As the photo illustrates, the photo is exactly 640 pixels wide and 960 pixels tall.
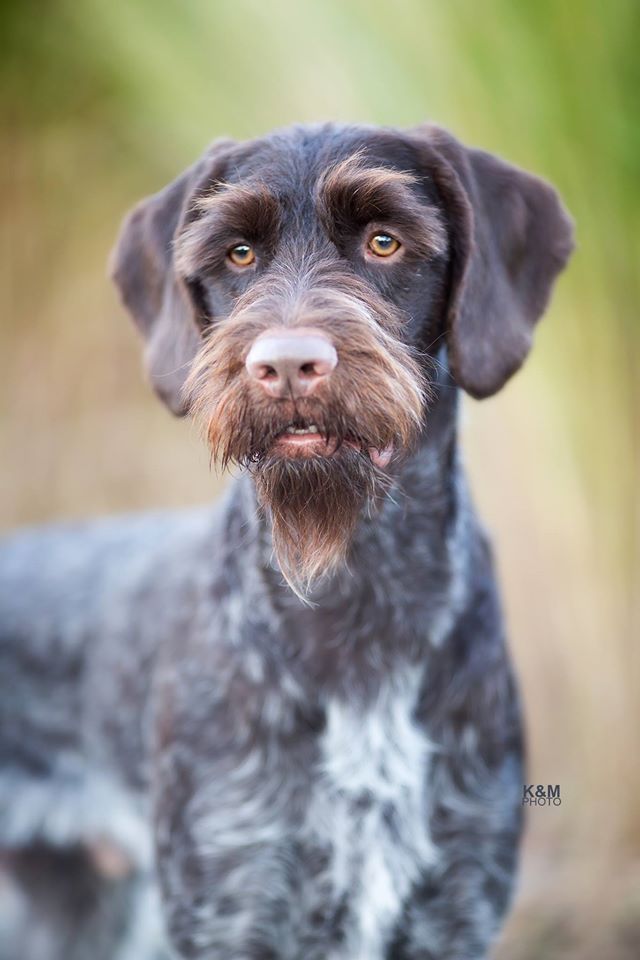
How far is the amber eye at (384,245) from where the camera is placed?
2555 millimetres

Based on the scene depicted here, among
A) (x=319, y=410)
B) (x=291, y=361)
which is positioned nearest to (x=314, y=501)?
(x=319, y=410)

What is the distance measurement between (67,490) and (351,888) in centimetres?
439

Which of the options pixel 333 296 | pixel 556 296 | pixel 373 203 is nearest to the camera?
pixel 333 296

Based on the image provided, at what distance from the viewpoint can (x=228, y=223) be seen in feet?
8.39

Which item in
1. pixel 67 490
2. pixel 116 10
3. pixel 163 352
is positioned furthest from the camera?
pixel 67 490

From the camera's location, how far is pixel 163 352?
2871 millimetres

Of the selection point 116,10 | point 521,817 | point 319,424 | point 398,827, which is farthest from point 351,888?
point 116,10

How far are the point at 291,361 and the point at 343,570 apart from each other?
0.80 m

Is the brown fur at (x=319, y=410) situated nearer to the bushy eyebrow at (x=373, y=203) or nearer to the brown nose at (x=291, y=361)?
the brown nose at (x=291, y=361)

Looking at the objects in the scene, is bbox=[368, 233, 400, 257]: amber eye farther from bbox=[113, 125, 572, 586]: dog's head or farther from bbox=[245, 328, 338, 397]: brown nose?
bbox=[245, 328, 338, 397]: brown nose

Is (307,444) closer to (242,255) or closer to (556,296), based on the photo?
(242,255)

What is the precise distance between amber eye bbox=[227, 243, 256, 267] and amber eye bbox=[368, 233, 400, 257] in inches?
10.9

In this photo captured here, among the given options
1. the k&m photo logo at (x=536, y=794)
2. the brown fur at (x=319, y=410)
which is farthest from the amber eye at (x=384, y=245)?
the k&m photo logo at (x=536, y=794)

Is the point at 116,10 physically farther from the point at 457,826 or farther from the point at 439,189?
the point at 457,826
